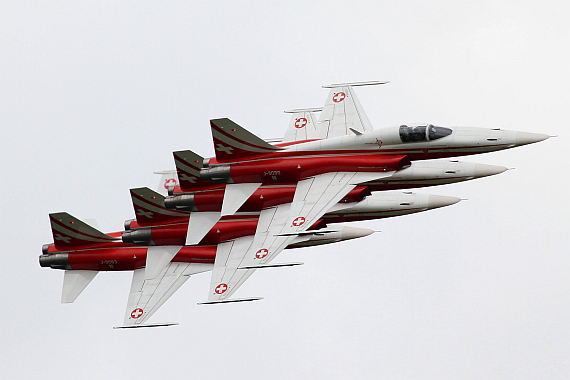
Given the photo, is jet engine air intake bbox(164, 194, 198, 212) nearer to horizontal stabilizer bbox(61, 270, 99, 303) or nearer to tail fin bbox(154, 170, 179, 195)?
tail fin bbox(154, 170, 179, 195)

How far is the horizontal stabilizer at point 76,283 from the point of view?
55.4m

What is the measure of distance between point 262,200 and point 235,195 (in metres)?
1.29

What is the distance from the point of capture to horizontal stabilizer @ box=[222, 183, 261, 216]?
50719mm

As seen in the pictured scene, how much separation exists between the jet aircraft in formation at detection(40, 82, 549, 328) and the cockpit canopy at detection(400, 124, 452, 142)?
0.14ft

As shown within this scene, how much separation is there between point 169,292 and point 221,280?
11.9ft

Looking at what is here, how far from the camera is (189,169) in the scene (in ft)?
173

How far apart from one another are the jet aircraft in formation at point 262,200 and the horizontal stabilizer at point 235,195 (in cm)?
4

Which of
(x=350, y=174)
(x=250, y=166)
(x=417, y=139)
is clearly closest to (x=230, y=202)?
(x=250, y=166)

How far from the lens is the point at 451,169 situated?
51469 mm

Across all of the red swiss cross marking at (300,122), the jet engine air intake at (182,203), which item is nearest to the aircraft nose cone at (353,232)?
the red swiss cross marking at (300,122)

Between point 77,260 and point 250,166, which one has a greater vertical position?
point 250,166

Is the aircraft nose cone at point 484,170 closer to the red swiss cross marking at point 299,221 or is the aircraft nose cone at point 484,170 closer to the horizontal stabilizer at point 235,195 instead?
the red swiss cross marking at point 299,221

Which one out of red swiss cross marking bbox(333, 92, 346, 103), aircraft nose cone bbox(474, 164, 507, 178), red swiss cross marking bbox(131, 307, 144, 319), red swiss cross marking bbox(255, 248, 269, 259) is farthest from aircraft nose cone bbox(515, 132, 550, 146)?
red swiss cross marking bbox(131, 307, 144, 319)

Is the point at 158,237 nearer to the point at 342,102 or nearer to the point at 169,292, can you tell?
the point at 169,292
